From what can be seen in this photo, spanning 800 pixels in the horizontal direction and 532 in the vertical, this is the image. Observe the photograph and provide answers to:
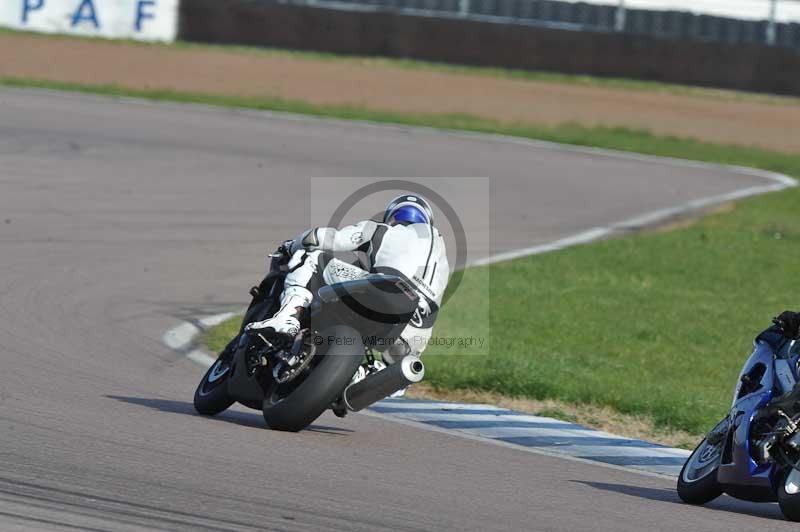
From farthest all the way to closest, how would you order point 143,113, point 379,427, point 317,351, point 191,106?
point 191,106, point 143,113, point 379,427, point 317,351

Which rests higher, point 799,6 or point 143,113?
point 799,6

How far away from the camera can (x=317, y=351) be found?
7.13m

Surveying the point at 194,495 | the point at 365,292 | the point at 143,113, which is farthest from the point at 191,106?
the point at 194,495

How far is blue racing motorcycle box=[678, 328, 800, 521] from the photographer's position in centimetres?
613

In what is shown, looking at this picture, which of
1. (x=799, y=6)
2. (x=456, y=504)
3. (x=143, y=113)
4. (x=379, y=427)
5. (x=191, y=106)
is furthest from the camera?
(x=799, y=6)

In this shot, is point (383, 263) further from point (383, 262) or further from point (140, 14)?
point (140, 14)

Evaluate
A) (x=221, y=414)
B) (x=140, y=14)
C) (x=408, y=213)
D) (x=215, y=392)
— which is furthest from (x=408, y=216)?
(x=140, y=14)

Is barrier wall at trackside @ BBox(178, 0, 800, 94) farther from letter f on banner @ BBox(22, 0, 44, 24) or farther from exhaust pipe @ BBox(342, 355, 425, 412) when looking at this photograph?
exhaust pipe @ BBox(342, 355, 425, 412)

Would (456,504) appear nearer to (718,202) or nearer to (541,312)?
(541,312)

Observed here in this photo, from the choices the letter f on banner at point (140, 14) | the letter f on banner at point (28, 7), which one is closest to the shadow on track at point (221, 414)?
the letter f on banner at point (140, 14)

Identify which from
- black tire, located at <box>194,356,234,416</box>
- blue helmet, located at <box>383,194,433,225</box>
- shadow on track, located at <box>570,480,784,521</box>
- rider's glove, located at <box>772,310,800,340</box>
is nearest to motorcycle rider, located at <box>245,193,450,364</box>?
blue helmet, located at <box>383,194,433,225</box>

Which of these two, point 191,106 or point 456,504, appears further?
point 191,106

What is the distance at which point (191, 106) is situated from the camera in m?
24.4

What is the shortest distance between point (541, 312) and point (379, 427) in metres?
4.39
